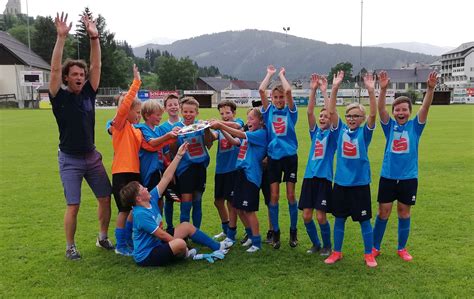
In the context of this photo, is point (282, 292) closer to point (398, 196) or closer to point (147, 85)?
point (398, 196)

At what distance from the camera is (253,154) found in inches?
207

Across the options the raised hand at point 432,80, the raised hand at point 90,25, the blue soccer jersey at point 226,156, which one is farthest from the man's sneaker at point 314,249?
the raised hand at point 90,25

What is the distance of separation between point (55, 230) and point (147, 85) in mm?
102807

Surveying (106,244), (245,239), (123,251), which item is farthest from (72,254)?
(245,239)

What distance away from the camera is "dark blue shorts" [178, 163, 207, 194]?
5320 millimetres

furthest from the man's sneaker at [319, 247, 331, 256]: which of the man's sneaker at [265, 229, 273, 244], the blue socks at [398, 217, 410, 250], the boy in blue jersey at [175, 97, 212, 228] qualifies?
the boy in blue jersey at [175, 97, 212, 228]

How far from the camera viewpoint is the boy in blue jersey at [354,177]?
185 inches

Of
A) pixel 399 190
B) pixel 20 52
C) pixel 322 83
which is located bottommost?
pixel 399 190

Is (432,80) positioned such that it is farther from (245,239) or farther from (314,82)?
(245,239)

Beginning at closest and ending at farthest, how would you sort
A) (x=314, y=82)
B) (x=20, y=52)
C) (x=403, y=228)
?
(x=403, y=228), (x=314, y=82), (x=20, y=52)

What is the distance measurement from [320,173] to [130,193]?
2.18m

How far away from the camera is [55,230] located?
6051mm

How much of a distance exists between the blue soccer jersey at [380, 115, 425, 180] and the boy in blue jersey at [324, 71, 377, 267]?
31cm

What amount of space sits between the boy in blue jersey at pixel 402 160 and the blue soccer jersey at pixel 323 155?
23.6 inches
